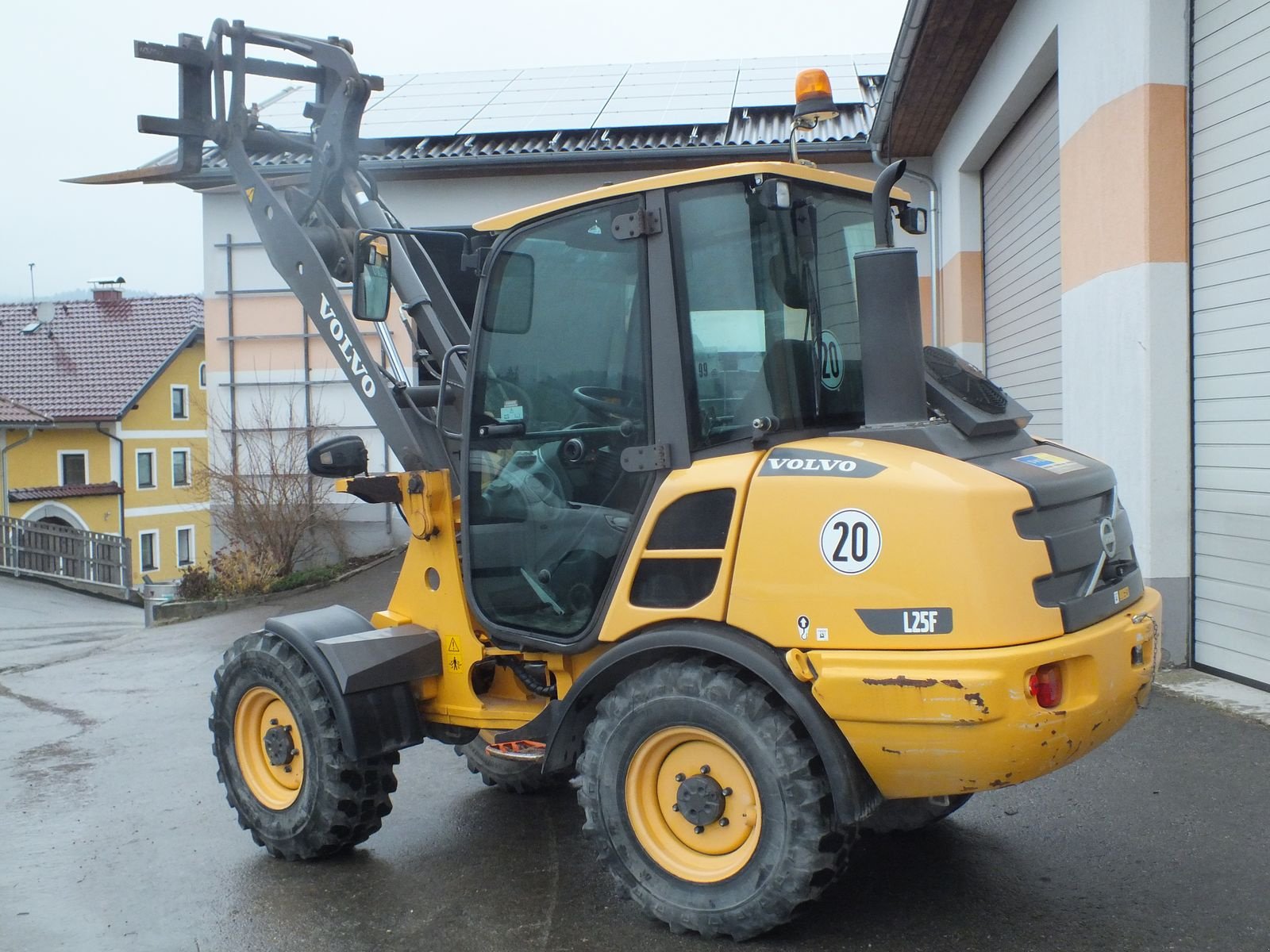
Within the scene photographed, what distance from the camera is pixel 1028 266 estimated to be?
9828 millimetres

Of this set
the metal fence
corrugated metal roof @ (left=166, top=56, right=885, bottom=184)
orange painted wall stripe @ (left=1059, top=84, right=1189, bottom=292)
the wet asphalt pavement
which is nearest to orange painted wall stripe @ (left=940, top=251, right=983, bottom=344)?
corrugated metal roof @ (left=166, top=56, right=885, bottom=184)

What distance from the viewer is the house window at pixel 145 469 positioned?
41219mm

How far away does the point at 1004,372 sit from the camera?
36.1ft

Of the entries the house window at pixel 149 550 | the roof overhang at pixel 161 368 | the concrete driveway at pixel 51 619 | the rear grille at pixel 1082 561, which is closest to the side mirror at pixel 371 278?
the rear grille at pixel 1082 561

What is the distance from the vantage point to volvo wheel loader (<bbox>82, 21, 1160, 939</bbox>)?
3178mm

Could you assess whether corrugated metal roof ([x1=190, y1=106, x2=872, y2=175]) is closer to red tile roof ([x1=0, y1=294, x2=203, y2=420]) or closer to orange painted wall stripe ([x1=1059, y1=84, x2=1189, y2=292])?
orange painted wall stripe ([x1=1059, y1=84, x2=1189, y2=292])

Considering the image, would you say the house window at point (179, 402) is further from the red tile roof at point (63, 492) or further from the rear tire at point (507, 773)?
the rear tire at point (507, 773)

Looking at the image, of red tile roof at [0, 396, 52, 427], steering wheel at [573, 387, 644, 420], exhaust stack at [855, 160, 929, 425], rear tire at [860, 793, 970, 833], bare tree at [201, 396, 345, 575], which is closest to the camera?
exhaust stack at [855, 160, 929, 425]

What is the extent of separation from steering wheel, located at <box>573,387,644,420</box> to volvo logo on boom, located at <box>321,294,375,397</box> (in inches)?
47.2

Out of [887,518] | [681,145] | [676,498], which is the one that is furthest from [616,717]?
[681,145]

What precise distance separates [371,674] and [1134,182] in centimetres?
533

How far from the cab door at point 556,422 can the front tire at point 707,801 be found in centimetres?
47

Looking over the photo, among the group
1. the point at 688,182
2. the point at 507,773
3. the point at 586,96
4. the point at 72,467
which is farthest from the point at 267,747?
the point at 72,467

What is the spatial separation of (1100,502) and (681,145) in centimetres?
1025
